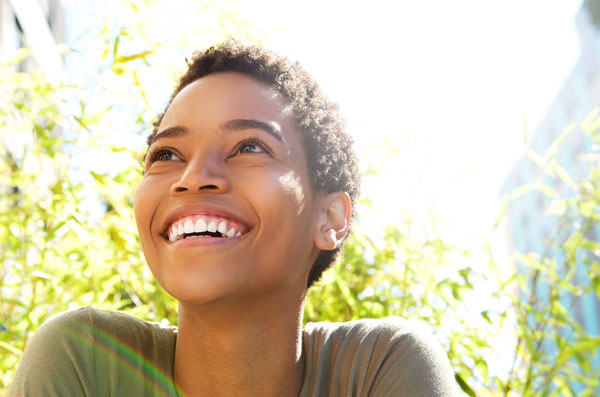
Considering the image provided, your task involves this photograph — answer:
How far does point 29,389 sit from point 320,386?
0.61m

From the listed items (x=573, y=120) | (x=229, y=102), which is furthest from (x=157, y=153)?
(x=573, y=120)

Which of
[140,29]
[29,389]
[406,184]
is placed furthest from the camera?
[406,184]

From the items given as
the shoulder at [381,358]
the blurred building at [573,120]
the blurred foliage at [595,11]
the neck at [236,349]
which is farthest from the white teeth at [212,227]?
the blurred building at [573,120]

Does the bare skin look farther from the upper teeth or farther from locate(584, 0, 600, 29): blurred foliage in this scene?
locate(584, 0, 600, 29): blurred foliage

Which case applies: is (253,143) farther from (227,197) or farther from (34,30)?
(34,30)

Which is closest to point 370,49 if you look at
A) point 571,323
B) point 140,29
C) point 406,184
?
point 406,184

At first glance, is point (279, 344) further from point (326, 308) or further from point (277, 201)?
point (326, 308)

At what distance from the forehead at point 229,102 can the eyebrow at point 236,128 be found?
1cm

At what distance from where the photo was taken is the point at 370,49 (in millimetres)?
2078

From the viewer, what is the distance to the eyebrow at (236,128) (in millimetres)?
1290

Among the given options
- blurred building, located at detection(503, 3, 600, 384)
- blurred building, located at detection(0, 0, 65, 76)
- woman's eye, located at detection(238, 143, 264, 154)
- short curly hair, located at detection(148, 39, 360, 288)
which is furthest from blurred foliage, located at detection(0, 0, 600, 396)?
blurred building, located at detection(503, 3, 600, 384)

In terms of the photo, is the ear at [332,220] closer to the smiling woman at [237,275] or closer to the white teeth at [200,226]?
the smiling woman at [237,275]

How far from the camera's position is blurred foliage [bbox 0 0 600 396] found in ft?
5.81

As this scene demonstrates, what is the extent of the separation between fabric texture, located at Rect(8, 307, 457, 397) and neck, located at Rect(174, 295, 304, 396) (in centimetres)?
6
